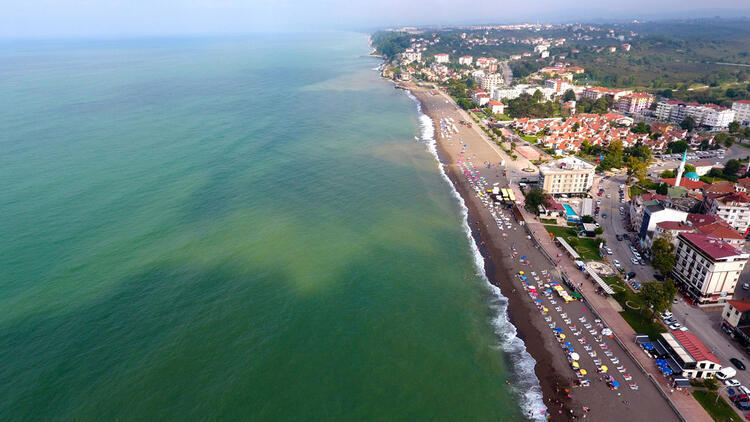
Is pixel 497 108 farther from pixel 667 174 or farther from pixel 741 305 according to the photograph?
pixel 741 305

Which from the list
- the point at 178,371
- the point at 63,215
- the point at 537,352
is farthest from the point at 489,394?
the point at 63,215

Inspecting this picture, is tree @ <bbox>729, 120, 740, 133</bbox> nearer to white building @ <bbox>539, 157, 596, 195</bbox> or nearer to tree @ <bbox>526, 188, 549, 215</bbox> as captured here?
white building @ <bbox>539, 157, 596, 195</bbox>

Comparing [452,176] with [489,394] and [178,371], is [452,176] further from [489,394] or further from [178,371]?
[178,371]

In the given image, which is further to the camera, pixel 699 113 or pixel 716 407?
pixel 699 113

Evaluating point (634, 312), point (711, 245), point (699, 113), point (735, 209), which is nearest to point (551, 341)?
point (634, 312)

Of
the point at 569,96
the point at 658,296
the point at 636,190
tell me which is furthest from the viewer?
the point at 569,96

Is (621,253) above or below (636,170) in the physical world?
below
